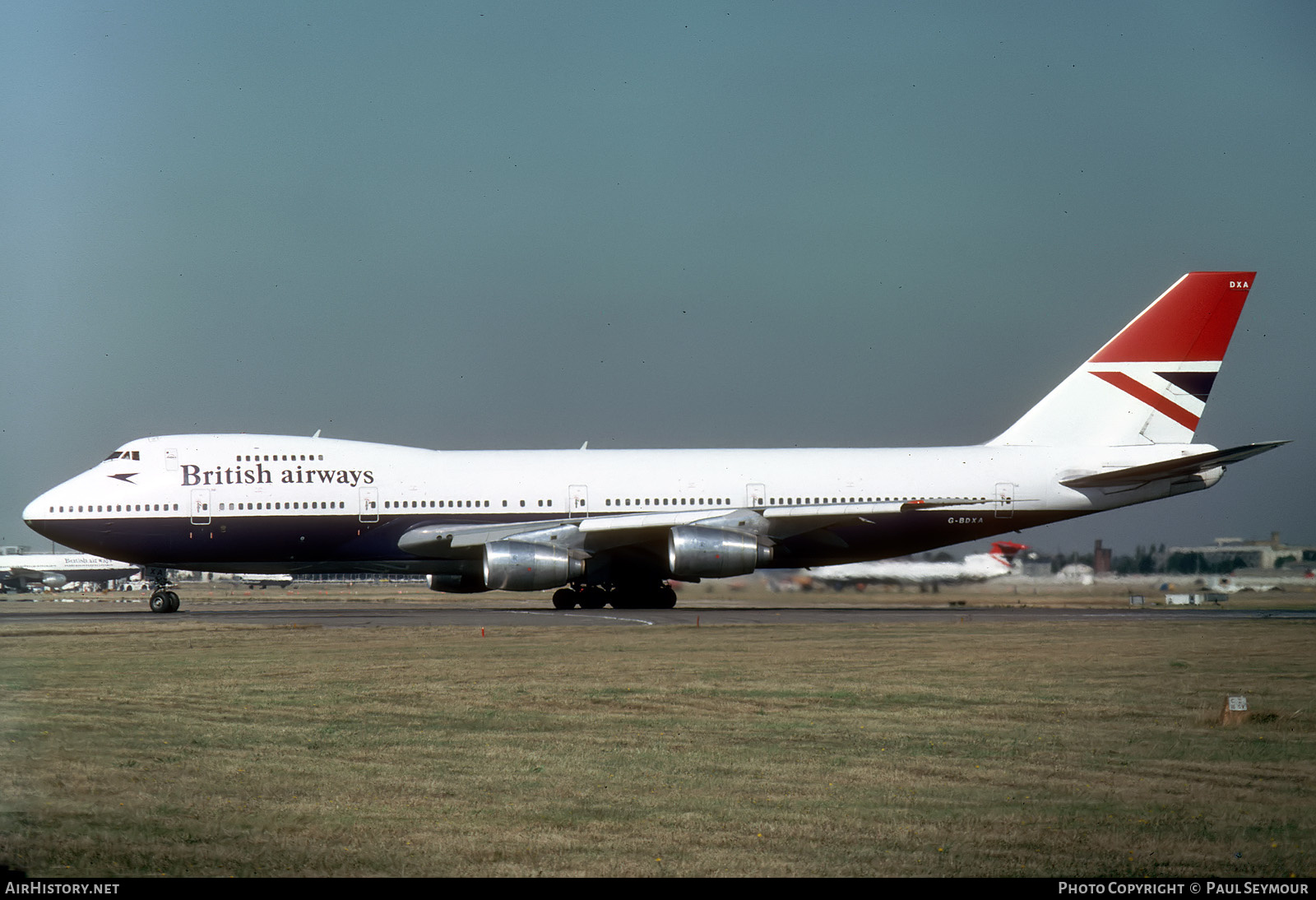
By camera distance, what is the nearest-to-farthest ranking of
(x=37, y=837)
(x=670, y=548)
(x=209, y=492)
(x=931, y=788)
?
(x=37, y=837) → (x=931, y=788) → (x=670, y=548) → (x=209, y=492)

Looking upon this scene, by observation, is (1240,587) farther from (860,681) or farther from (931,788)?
(931,788)

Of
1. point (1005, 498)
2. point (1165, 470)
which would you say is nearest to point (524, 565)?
point (1005, 498)

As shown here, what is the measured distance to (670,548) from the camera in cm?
3003

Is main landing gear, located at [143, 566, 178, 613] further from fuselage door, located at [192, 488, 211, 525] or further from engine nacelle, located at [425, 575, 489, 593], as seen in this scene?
engine nacelle, located at [425, 575, 489, 593]

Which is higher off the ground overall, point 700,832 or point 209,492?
point 209,492

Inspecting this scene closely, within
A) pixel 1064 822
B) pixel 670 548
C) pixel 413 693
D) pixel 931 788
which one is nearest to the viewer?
pixel 1064 822

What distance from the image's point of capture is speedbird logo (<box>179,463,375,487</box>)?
3250 cm

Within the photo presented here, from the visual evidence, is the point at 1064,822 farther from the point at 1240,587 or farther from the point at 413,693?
the point at 1240,587

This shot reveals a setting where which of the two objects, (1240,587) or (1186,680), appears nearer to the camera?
(1186,680)

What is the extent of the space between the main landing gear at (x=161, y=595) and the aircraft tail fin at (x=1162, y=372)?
2382 centimetres

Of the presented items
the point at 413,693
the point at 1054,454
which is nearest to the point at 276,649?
the point at 413,693

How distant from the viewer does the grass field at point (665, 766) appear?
6906mm

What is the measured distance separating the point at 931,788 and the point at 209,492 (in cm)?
2720
